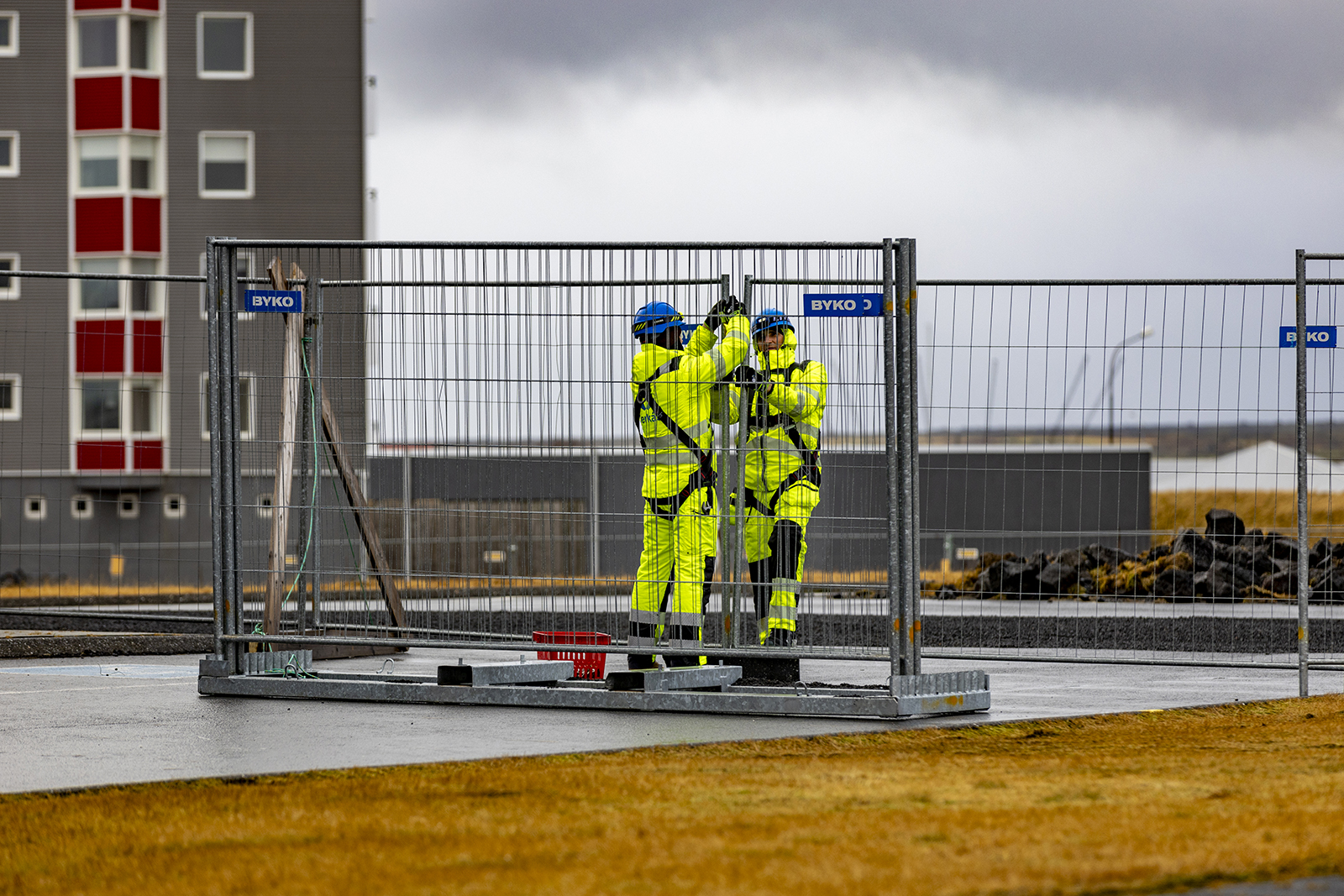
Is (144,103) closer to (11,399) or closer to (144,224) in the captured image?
(144,224)

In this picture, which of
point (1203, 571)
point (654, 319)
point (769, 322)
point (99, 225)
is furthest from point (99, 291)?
point (769, 322)

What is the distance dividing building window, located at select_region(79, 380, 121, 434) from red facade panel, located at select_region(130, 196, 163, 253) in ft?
93.0

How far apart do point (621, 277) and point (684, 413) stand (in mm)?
807

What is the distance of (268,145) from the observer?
1783 inches

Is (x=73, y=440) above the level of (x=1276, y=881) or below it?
above

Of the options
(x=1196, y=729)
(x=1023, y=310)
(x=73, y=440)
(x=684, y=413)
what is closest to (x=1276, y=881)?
(x=1196, y=729)

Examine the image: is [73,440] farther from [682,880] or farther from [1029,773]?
[682,880]

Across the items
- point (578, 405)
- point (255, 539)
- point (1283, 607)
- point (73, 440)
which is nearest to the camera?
point (578, 405)

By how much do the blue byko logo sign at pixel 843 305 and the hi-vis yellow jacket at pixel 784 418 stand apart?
391 mm

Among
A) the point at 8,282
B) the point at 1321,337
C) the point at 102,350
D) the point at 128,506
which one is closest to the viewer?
the point at 1321,337

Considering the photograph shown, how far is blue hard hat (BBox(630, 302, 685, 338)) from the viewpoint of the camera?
971 cm

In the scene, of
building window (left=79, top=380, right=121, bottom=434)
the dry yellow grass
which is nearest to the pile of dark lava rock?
the dry yellow grass

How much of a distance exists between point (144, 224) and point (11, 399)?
3034cm

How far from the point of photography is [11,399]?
634 inches
